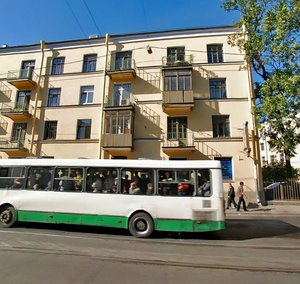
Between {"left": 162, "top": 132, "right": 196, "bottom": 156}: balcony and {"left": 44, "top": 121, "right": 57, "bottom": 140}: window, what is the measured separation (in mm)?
10178

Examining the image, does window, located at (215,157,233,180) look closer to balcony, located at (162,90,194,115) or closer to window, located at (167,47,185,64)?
balcony, located at (162,90,194,115)

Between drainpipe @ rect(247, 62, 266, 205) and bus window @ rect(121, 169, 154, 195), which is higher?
drainpipe @ rect(247, 62, 266, 205)

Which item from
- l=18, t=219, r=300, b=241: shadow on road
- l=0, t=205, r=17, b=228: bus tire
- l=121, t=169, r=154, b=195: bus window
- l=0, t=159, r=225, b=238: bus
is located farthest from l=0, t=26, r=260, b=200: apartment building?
l=0, t=205, r=17, b=228: bus tire

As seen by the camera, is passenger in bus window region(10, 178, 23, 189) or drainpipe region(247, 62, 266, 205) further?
drainpipe region(247, 62, 266, 205)

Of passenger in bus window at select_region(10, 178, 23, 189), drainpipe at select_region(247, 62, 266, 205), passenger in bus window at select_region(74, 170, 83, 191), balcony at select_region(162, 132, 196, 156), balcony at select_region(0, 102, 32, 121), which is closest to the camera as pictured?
passenger in bus window at select_region(74, 170, 83, 191)

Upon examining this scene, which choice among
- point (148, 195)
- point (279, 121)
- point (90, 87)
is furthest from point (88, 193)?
point (90, 87)

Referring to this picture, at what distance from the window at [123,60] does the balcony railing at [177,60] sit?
328 cm

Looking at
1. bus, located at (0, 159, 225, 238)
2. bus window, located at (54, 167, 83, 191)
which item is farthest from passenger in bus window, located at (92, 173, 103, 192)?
bus window, located at (54, 167, 83, 191)

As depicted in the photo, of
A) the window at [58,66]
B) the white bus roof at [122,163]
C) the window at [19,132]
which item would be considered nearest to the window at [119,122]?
the window at [58,66]

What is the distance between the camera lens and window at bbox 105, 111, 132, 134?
2078cm

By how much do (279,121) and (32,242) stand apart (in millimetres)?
16208

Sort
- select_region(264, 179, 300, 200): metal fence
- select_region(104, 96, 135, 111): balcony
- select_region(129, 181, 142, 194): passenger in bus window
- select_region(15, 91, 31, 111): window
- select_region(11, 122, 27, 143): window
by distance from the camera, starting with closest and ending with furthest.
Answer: select_region(129, 181, 142, 194): passenger in bus window, select_region(264, 179, 300, 200): metal fence, select_region(104, 96, 135, 111): balcony, select_region(11, 122, 27, 143): window, select_region(15, 91, 31, 111): window

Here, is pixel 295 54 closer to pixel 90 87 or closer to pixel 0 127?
pixel 90 87

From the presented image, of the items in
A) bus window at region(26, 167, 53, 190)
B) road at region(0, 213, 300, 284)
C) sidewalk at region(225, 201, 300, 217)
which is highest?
bus window at region(26, 167, 53, 190)
